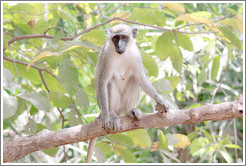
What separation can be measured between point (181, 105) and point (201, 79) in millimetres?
2468

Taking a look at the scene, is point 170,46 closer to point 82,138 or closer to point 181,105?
point 82,138

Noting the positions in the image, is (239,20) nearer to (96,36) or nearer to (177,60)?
(177,60)

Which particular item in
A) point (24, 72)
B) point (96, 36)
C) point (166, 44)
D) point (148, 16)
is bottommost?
point (24, 72)

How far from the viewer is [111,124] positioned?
2.45 metres

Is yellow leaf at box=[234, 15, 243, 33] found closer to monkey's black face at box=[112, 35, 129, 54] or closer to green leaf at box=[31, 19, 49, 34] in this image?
monkey's black face at box=[112, 35, 129, 54]

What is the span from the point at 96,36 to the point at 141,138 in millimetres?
903

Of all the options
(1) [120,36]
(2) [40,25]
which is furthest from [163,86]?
(2) [40,25]

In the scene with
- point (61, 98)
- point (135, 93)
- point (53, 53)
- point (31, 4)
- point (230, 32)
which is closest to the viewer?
point (53, 53)

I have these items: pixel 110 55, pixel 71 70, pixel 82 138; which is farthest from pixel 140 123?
pixel 110 55

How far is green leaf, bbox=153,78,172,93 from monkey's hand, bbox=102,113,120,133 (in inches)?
16.5

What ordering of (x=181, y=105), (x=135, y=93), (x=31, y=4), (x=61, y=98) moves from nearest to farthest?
(x=61, y=98) → (x=31, y=4) → (x=135, y=93) → (x=181, y=105)

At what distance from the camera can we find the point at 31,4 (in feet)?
9.04

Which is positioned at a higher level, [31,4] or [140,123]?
[31,4]

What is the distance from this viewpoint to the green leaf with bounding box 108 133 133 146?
2.63 metres
